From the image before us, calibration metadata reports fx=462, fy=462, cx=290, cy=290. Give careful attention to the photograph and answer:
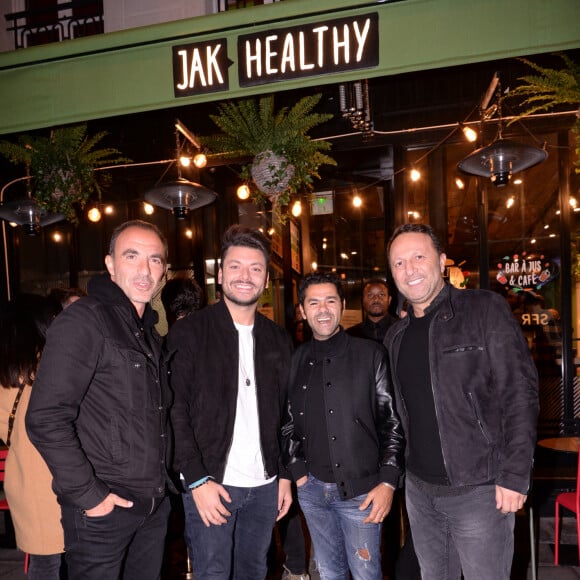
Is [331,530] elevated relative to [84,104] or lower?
lower

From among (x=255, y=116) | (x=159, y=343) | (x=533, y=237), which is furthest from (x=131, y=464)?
(x=533, y=237)

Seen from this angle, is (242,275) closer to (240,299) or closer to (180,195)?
(240,299)

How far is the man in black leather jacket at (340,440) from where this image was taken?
2.48 meters

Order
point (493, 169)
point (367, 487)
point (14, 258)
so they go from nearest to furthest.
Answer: point (367, 487)
point (493, 169)
point (14, 258)

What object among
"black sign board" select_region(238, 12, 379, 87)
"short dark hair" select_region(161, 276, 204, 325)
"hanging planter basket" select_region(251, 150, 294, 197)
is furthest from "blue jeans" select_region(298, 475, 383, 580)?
"hanging planter basket" select_region(251, 150, 294, 197)

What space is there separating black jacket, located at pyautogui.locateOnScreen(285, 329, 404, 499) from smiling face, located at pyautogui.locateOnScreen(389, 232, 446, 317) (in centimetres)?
40

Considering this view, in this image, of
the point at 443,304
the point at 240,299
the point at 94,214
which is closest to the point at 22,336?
the point at 240,299

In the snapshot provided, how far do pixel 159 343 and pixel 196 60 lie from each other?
61.4 inches

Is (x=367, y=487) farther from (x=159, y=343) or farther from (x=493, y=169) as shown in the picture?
(x=493, y=169)

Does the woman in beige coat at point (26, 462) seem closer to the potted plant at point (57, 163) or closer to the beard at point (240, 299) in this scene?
the beard at point (240, 299)

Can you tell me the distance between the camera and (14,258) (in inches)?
320

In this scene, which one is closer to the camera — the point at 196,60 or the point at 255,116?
the point at 196,60

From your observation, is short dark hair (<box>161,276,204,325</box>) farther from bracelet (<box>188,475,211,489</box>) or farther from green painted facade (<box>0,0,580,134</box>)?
bracelet (<box>188,475,211,489</box>)

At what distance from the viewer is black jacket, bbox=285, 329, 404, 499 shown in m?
2.51
